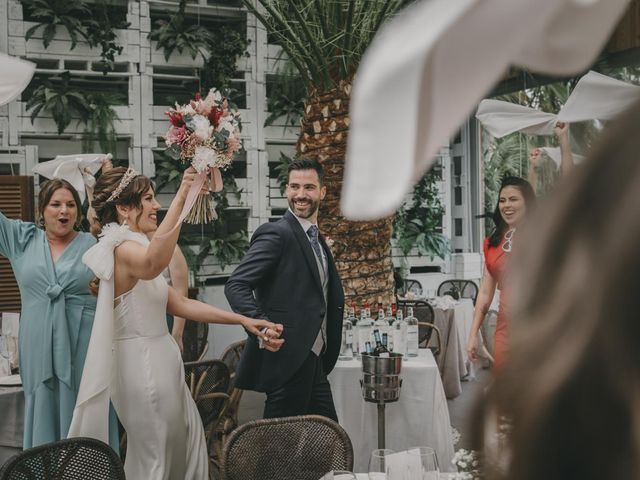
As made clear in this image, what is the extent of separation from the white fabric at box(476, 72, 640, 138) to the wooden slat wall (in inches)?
169

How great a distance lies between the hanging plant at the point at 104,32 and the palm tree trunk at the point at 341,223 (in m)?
3.11

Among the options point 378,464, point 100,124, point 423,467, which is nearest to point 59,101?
point 100,124

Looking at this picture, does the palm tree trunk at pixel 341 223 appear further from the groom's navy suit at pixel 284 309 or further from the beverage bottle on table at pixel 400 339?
the groom's navy suit at pixel 284 309

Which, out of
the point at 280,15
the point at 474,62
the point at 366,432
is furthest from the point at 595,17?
the point at 280,15

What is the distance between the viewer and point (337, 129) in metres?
5.41

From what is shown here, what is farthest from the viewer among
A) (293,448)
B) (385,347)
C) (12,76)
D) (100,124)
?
(100,124)

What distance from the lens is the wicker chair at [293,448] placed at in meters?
2.67

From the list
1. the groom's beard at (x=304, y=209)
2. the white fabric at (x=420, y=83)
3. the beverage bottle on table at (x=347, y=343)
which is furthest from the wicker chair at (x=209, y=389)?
the white fabric at (x=420, y=83)

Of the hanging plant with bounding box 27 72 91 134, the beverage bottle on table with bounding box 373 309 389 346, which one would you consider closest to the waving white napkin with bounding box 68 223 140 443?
the beverage bottle on table with bounding box 373 309 389 346

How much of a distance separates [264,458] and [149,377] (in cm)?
102

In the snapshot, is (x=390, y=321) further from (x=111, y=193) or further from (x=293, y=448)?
(x=293, y=448)

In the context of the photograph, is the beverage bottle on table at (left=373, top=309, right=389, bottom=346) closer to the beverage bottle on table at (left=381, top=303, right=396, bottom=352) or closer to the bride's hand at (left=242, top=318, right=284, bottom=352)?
the beverage bottle on table at (left=381, top=303, right=396, bottom=352)

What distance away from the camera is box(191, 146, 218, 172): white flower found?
337 centimetres

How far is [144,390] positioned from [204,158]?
112cm
